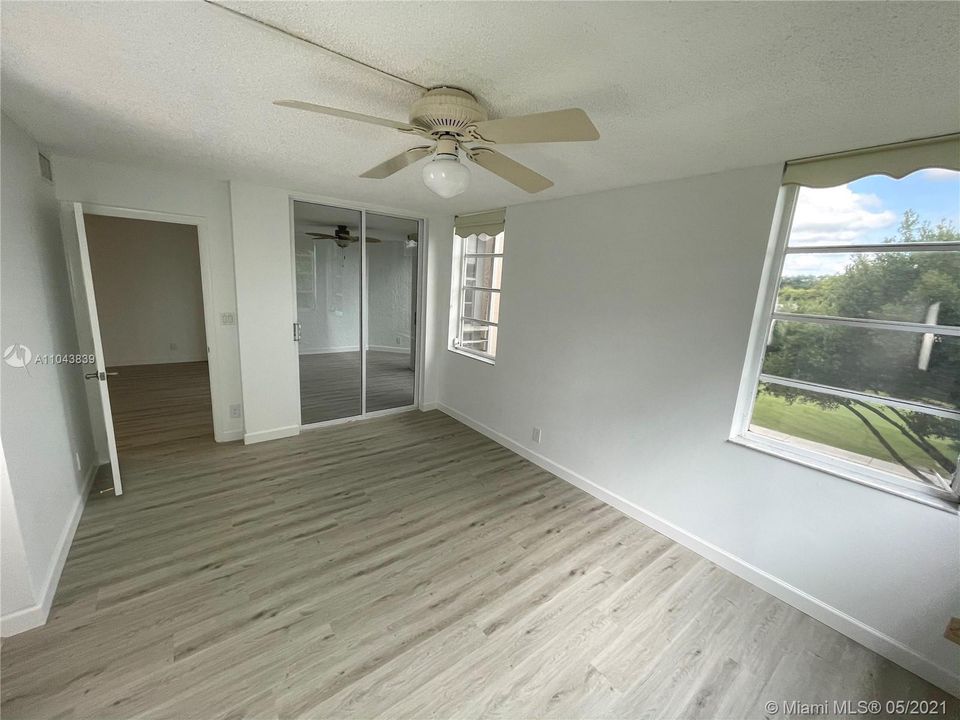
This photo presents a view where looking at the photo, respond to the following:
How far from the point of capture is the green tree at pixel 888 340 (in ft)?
5.47

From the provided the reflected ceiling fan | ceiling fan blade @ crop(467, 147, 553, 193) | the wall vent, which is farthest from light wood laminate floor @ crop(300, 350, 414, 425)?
ceiling fan blade @ crop(467, 147, 553, 193)

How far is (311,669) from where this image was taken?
1.58 m

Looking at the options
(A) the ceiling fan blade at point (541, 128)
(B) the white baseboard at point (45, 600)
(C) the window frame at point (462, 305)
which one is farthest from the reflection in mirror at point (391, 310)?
(A) the ceiling fan blade at point (541, 128)

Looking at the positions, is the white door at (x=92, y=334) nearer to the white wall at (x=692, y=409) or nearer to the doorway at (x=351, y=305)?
the doorway at (x=351, y=305)

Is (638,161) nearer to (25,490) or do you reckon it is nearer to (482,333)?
(482,333)

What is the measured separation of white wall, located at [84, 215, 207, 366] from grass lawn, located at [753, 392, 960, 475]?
281 inches

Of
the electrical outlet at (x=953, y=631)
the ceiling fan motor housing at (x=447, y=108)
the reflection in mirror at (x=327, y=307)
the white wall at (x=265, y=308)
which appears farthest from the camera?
the reflection in mirror at (x=327, y=307)

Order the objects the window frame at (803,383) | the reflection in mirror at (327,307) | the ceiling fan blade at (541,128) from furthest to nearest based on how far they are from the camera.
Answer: the reflection in mirror at (327,307)
the window frame at (803,383)
the ceiling fan blade at (541,128)

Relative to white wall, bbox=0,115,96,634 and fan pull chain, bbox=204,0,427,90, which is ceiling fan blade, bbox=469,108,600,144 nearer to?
fan pull chain, bbox=204,0,427,90

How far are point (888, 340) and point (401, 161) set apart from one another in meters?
2.51

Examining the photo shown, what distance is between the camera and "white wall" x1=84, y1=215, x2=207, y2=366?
5.58m

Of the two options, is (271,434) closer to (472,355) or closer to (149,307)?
(472,355)

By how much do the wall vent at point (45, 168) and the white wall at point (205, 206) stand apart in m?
0.08

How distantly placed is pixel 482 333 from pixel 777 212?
2.91m
